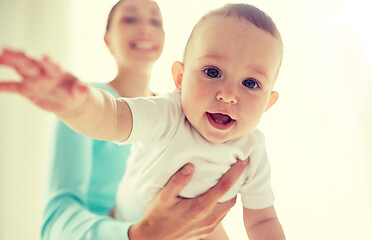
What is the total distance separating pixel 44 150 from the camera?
4.62ft

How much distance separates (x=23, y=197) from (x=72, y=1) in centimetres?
81

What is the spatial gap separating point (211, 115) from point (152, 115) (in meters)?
0.10

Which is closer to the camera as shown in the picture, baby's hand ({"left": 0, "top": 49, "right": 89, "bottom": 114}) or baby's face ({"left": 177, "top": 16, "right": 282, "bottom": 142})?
baby's hand ({"left": 0, "top": 49, "right": 89, "bottom": 114})

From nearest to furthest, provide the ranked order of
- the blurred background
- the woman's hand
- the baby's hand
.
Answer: the baby's hand
the woman's hand
the blurred background

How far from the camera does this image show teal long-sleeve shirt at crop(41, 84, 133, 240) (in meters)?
0.69

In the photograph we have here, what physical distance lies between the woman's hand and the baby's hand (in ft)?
0.95

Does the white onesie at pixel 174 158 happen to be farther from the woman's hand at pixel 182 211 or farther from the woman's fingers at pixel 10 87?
the woman's fingers at pixel 10 87

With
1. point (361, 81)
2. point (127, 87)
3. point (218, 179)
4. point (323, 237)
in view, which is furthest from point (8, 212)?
point (361, 81)

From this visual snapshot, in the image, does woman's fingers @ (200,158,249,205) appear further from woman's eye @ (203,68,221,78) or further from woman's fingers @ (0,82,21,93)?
woman's fingers @ (0,82,21,93)

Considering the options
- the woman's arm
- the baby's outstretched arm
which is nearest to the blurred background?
the woman's arm

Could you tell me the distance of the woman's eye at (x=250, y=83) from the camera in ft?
1.88

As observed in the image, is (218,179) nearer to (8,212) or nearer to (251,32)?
(251,32)

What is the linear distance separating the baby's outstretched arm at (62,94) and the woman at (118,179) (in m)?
0.21

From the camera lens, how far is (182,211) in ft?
2.14
